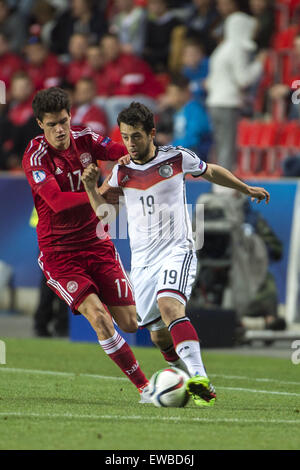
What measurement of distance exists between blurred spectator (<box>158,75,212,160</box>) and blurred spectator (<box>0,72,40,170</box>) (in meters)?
2.11

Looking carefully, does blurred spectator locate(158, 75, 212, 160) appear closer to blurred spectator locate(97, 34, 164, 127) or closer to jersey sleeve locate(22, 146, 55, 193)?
blurred spectator locate(97, 34, 164, 127)

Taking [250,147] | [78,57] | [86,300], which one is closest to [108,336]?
[86,300]

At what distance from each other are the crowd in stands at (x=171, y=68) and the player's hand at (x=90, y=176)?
7.48m

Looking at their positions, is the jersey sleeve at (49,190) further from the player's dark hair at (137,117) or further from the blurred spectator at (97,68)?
the blurred spectator at (97,68)

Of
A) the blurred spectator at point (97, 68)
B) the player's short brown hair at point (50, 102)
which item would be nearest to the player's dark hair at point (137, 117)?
the player's short brown hair at point (50, 102)

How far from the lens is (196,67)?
642 inches

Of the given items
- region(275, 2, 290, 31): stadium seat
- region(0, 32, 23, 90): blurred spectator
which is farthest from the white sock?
region(0, 32, 23, 90): blurred spectator

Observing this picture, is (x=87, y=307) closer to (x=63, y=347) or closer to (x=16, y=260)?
(x=63, y=347)

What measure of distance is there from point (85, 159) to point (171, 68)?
9.77 meters

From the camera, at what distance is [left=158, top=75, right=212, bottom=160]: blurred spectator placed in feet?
50.3

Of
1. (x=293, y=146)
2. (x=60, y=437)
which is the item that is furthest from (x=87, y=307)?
(x=293, y=146)

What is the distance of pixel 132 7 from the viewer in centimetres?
1864

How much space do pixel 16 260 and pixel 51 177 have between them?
8.31 metres

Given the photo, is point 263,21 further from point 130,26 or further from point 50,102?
point 50,102
